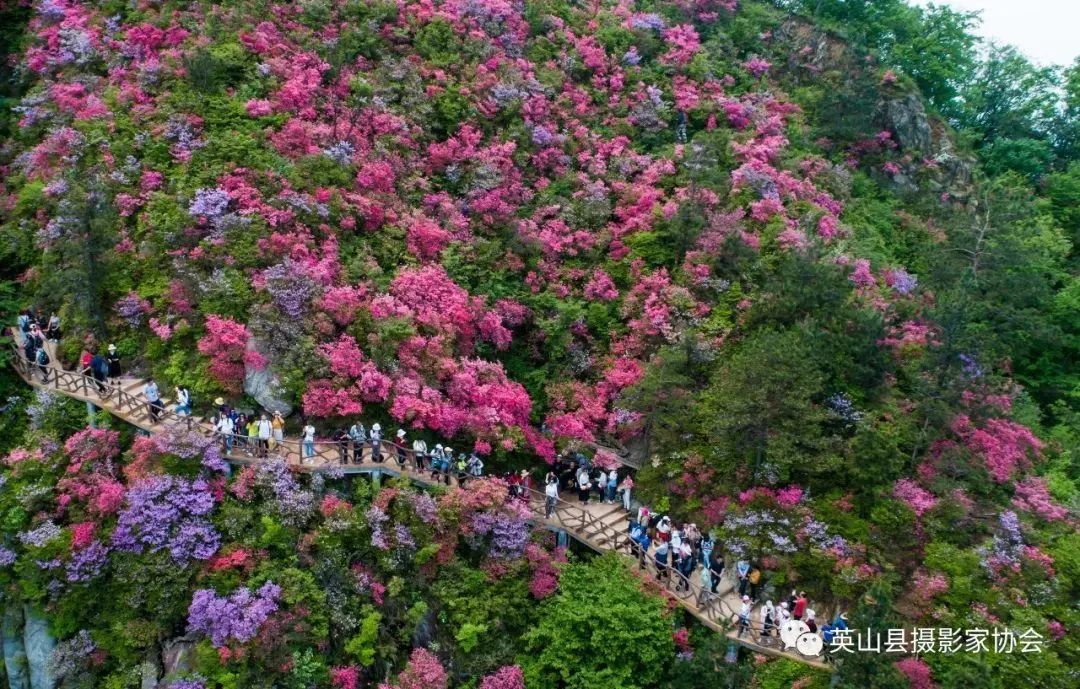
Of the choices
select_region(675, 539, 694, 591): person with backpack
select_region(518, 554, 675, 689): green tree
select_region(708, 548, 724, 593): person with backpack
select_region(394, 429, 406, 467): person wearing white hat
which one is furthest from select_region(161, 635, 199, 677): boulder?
select_region(708, 548, 724, 593): person with backpack

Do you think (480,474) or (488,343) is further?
(488,343)

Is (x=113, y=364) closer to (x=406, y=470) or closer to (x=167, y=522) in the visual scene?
(x=167, y=522)

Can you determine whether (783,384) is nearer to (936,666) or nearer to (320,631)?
(936,666)

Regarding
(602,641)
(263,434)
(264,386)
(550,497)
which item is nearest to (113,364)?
(264,386)

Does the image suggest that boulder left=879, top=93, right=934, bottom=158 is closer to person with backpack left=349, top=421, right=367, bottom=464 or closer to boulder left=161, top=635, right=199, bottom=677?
person with backpack left=349, top=421, right=367, bottom=464

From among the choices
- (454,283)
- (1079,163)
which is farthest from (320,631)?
(1079,163)
